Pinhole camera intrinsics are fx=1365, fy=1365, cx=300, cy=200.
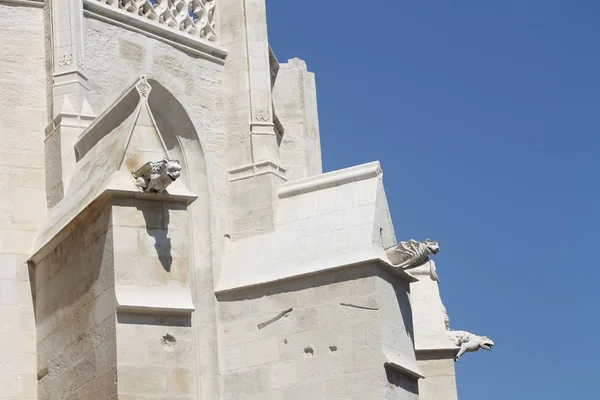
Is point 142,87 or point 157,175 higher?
point 142,87

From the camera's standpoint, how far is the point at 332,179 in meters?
17.7

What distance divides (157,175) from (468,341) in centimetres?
944

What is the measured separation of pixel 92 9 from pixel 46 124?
68.7 inches

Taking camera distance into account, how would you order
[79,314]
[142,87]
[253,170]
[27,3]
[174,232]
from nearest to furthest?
[174,232] → [79,314] → [142,87] → [27,3] → [253,170]

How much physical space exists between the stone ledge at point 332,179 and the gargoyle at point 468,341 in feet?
15.9

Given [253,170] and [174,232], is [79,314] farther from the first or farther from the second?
[253,170]

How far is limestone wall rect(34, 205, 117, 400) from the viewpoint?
13.5 m

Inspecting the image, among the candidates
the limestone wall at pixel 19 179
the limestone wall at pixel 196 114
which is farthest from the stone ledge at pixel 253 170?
the limestone wall at pixel 19 179

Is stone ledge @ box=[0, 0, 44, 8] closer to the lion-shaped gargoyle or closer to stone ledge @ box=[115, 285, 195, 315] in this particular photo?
the lion-shaped gargoyle

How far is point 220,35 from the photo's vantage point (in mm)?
18953

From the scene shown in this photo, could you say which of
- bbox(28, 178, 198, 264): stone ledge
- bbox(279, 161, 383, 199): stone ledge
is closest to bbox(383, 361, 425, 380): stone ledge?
bbox(279, 161, 383, 199): stone ledge

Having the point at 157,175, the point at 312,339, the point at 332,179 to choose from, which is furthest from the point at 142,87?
the point at 312,339

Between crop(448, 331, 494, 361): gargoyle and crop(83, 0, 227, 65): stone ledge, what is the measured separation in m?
6.12

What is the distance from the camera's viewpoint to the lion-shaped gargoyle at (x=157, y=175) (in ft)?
44.9
